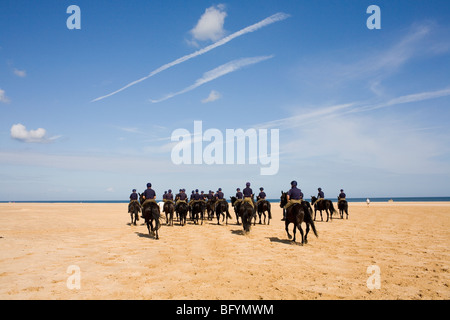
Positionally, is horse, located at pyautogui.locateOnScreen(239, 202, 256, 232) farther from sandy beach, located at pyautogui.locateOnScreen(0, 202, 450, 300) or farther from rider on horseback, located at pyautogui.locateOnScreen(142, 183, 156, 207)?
rider on horseback, located at pyautogui.locateOnScreen(142, 183, 156, 207)

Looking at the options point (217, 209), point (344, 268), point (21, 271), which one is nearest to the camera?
point (21, 271)

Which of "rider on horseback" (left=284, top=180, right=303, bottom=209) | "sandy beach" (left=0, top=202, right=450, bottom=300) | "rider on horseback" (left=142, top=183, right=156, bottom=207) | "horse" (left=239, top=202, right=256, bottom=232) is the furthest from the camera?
"horse" (left=239, top=202, right=256, bottom=232)

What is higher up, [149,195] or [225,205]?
[149,195]

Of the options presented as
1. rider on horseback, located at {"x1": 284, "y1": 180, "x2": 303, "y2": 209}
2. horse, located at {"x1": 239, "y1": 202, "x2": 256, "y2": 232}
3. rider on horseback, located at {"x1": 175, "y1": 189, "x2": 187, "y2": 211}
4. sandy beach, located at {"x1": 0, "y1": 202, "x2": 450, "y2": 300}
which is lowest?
sandy beach, located at {"x1": 0, "y1": 202, "x2": 450, "y2": 300}

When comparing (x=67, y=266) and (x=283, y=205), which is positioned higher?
(x=283, y=205)

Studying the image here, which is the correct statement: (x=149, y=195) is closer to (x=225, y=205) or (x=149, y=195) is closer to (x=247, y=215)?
(x=247, y=215)

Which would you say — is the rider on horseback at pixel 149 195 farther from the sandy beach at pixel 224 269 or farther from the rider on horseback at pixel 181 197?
the rider on horseback at pixel 181 197

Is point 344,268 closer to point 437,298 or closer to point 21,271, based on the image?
point 437,298

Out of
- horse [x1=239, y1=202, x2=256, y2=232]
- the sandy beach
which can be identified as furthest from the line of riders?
the sandy beach

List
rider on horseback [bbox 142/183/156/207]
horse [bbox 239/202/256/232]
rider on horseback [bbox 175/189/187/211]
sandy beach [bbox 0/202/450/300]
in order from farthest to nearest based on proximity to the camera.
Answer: rider on horseback [bbox 175/189/187/211] < horse [bbox 239/202/256/232] < rider on horseback [bbox 142/183/156/207] < sandy beach [bbox 0/202/450/300]

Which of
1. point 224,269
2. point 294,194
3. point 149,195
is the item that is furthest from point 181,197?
point 224,269
